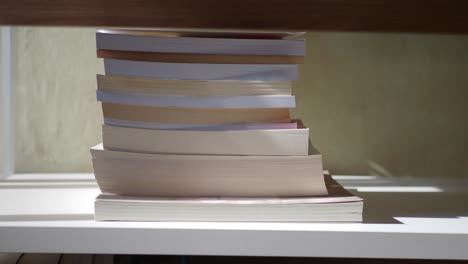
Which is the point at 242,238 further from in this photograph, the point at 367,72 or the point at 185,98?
the point at 367,72

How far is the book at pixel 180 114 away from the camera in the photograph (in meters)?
Result: 0.59

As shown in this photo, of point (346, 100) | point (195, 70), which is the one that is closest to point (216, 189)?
point (195, 70)

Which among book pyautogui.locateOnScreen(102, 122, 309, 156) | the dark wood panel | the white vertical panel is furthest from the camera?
the white vertical panel

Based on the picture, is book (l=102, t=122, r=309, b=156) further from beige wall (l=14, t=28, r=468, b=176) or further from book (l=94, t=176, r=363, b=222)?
beige wall (l=14, t=28, r=468, b=176)

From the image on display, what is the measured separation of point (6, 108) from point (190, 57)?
0.46 metres

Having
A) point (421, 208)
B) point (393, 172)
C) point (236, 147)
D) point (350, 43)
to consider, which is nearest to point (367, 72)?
point (350, 43)

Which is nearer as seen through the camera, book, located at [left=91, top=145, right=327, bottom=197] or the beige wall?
book, located at [left=91, top=145, right=327, bottom=197]

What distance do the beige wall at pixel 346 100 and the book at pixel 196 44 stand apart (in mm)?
359

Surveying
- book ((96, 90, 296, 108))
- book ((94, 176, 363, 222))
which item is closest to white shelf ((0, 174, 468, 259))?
book ((94, 176, 363, 222))

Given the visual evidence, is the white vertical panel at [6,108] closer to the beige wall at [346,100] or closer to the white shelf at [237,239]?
the beige wall at [346,100]

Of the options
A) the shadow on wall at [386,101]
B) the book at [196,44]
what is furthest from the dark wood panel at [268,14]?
the shadow on wall at [386,101]

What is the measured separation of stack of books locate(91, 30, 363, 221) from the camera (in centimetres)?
58

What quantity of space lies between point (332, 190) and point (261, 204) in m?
0.10

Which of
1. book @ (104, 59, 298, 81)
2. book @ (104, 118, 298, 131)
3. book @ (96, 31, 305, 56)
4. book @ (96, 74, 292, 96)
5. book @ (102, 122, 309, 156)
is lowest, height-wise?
book @ (102, 122, 309, 156)
